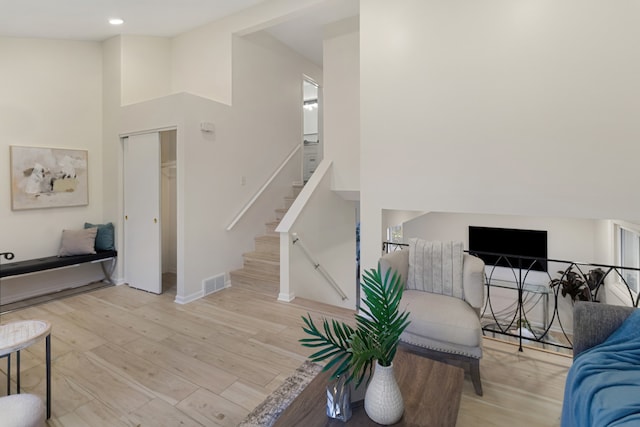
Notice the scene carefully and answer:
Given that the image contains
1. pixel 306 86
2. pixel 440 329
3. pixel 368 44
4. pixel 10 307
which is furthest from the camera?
pixel 306 86

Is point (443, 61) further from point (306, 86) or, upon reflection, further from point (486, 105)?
point (306, 86)

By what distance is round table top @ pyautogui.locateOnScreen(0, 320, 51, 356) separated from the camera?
5.09 ft

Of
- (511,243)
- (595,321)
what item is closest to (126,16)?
(595,321)

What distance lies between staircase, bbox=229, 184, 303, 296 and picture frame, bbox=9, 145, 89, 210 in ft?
7.82

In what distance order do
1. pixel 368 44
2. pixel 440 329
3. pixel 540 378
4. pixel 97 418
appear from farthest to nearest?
pixel 368 44 < pixel 540 378 < pixel 440 329 < pixel 97 418

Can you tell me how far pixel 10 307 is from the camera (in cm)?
350

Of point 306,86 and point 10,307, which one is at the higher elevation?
point 306,86

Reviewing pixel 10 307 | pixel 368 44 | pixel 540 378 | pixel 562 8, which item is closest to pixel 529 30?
pixel 562 8

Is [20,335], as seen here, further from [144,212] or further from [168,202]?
[168,202]

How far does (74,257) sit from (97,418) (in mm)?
2757

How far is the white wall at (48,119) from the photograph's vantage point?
363 centimetres

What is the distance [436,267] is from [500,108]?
4.83 ft

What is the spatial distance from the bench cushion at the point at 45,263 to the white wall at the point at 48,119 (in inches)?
11.2

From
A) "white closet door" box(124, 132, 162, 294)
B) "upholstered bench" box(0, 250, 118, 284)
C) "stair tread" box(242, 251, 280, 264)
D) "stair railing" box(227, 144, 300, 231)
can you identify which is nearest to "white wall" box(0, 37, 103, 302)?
"upholstered bench" box(0, 250, 118, 284)
